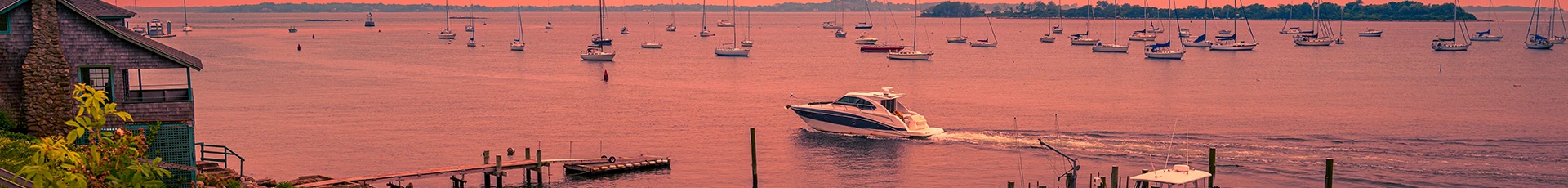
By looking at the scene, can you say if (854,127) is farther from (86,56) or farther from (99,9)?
(86,56)

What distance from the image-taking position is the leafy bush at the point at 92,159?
21.1 metres

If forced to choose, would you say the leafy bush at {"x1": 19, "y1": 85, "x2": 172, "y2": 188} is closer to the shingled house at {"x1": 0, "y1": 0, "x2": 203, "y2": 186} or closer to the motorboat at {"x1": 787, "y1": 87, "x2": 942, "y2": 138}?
the shingled house at {"x1": 0, "y1": 0, "x2": 203, "y2": 186}

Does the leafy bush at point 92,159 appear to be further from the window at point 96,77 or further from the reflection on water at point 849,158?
the reflection on water at point 849,158

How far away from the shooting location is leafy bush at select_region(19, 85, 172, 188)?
69.4 ft

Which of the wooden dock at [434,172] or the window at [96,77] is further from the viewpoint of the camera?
the wooden dock at [434,172]

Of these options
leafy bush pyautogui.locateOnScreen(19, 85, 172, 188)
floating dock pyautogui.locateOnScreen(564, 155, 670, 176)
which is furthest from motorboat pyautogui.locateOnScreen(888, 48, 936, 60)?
leafy bush pyautogui.locateOnScreen(19, 85, 172, 188)

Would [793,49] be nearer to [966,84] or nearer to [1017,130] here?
[966,84]

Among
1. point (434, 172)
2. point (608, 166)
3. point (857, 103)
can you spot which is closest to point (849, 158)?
point (857, 103)

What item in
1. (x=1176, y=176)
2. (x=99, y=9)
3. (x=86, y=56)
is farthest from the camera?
(x=99, y=9)

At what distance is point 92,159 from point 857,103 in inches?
1738

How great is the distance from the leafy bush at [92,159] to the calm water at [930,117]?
26483 mm

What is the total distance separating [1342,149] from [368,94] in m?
59.7

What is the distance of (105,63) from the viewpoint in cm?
3616

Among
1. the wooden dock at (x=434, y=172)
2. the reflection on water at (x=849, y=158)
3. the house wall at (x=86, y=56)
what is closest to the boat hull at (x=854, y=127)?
the reflection on water at (x=849, y=158)
